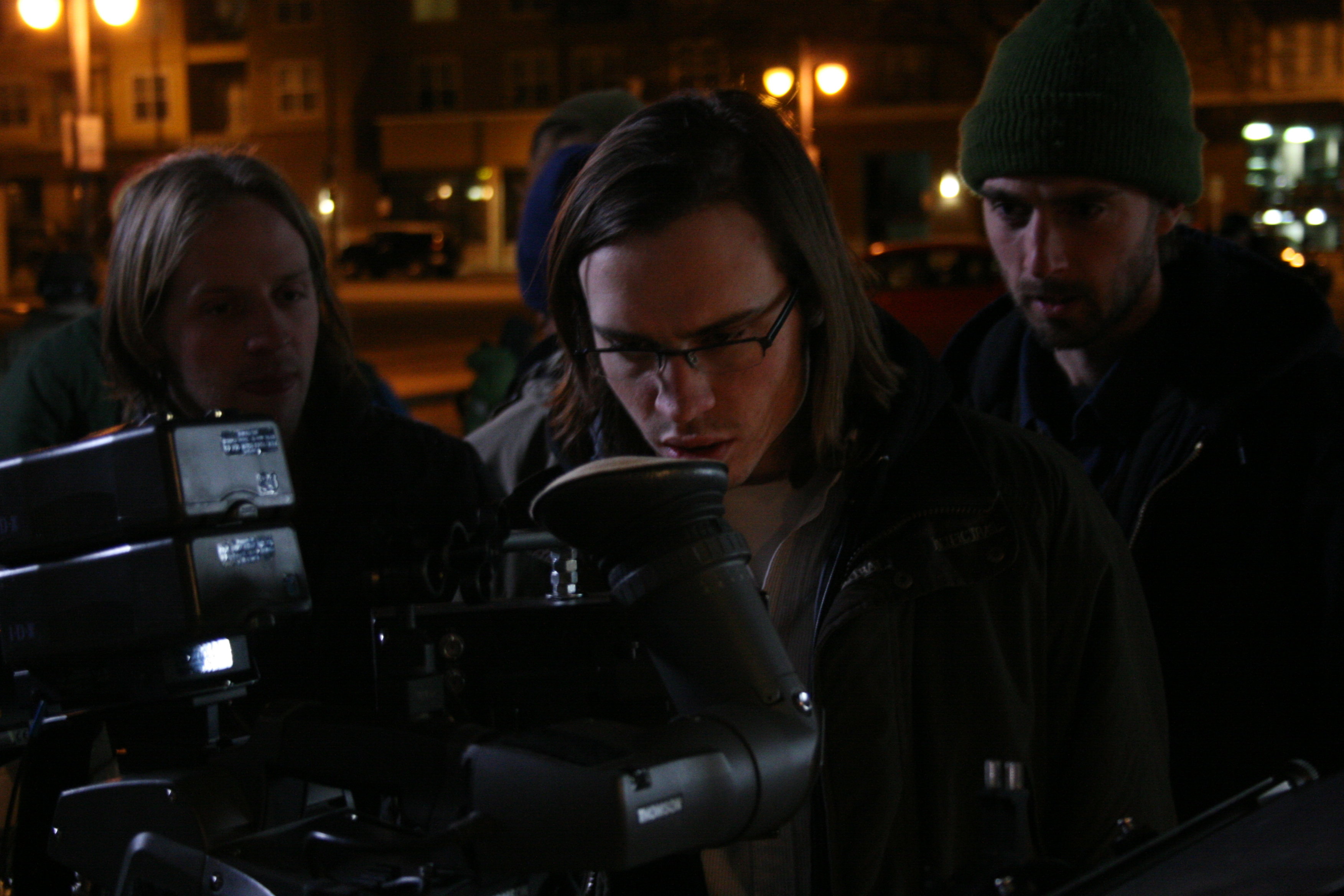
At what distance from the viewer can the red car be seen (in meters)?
14.6

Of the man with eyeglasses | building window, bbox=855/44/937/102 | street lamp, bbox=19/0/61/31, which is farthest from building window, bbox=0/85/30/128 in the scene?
the man with eyeglasses

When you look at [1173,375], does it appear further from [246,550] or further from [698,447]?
[246,550]

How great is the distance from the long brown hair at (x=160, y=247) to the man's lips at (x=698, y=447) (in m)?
1.10

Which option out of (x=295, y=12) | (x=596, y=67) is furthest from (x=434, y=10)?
(x=596, y=67)

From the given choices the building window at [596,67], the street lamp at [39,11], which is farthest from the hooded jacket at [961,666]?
the building window at [596,67]

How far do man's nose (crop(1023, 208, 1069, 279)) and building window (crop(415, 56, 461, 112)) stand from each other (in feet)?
153

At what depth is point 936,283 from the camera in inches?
598

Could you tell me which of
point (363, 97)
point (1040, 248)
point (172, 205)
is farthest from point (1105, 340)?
point (363, 97)

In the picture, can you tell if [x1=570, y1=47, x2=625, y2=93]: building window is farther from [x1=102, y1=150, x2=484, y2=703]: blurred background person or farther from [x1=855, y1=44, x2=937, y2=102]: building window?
[x1=102, y1=150, x2=484, y2=703]: blurred background person

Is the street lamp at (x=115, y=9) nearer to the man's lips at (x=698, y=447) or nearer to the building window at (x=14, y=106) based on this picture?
the man's lips at (x=698, y=447)

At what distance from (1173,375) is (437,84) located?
4775 centimetres

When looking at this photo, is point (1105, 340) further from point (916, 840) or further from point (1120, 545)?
point (916, 840)

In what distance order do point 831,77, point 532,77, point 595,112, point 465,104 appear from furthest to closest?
point 465,104 → point 532,77 → point 831,77 → point 595,112

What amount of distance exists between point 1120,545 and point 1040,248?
0.96 m
